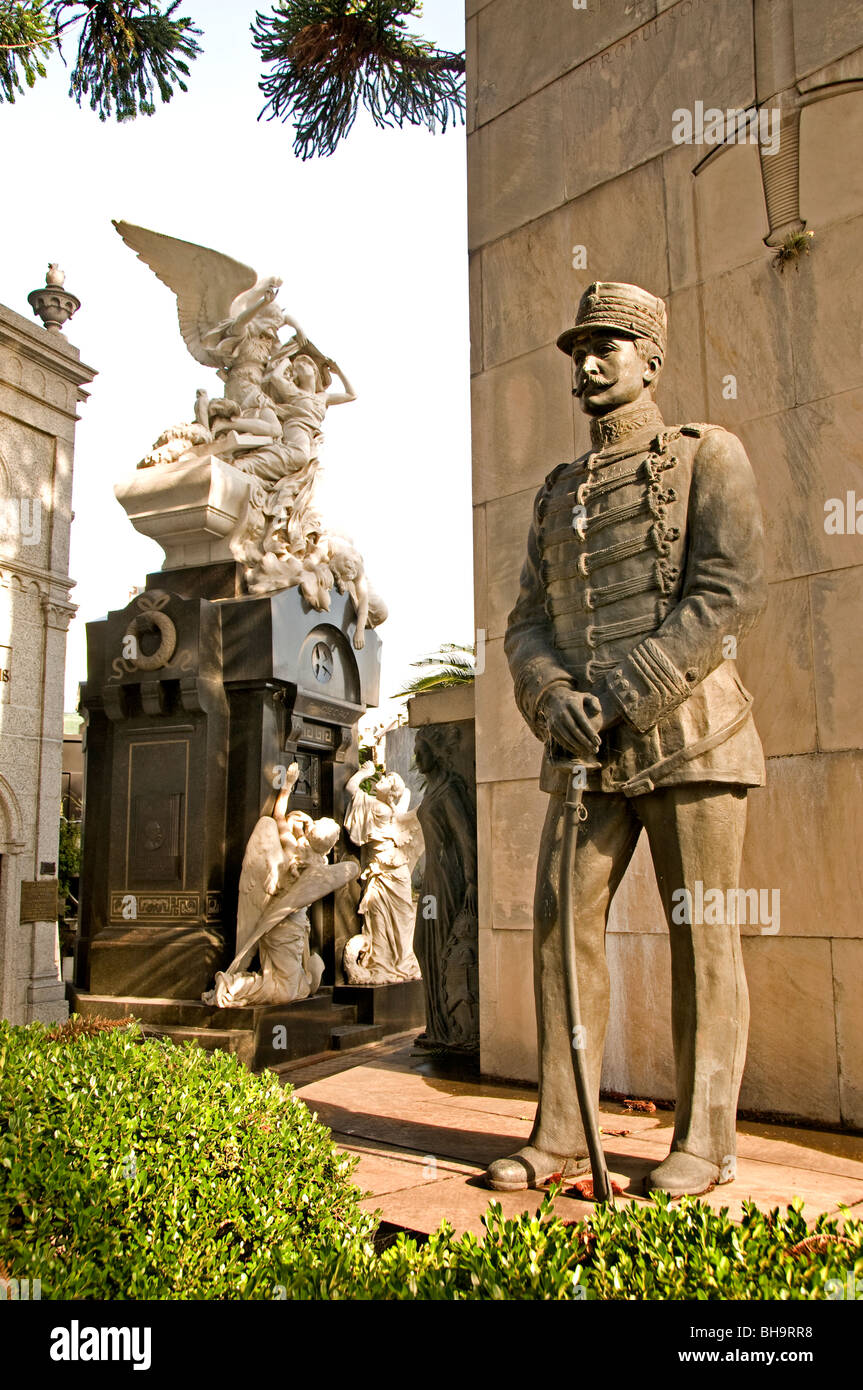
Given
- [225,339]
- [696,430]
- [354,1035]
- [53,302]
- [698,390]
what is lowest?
[354,1035]

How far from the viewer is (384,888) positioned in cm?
1212

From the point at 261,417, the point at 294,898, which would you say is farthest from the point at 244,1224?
the point at 261,417

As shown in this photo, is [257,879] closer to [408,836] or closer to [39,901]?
[408,836]

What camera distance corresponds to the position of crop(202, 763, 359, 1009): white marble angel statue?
32.3 ft

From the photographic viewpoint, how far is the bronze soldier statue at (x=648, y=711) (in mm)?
3381

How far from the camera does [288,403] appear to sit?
1371 cm

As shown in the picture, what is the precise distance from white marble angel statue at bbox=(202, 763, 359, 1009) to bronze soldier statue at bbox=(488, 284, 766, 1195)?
6570 millimetres

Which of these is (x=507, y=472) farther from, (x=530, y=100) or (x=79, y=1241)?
(x=79, y=1241)

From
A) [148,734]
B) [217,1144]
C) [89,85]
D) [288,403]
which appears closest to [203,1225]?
[217,1144]

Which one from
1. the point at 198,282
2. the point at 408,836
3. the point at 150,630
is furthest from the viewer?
the point at 198,282

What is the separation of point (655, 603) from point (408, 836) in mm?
9046

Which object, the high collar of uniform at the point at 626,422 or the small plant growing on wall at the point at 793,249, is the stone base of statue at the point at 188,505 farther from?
the high collar of uniform at the point at 626,422

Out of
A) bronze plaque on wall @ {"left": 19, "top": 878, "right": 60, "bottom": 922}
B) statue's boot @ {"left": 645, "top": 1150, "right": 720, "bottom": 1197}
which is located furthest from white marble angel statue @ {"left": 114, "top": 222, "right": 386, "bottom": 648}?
statue's boot @ {"left": 645, "top": 1150, "right": 720, "bottom": 1197}

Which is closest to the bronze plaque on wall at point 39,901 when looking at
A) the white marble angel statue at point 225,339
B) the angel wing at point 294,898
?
the angel wing at point 294,898
